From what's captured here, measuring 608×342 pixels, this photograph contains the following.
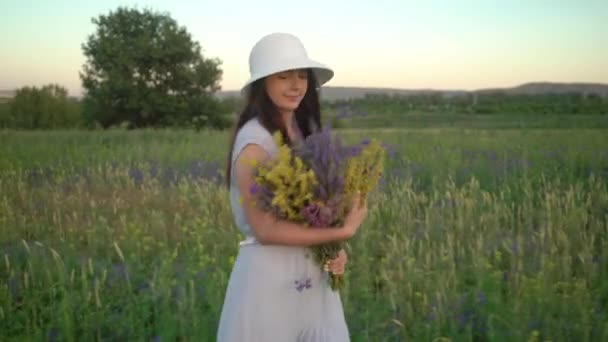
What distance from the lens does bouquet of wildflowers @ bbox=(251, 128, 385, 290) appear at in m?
1.99

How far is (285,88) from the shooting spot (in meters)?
2.39

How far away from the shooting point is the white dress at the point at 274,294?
228cm

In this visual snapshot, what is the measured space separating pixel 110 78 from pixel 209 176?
26591 millimetres

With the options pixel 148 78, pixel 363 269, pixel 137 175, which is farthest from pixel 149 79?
pixel 363 269

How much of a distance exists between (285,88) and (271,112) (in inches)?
4.0

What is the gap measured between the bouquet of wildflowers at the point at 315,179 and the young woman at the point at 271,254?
0.25ft

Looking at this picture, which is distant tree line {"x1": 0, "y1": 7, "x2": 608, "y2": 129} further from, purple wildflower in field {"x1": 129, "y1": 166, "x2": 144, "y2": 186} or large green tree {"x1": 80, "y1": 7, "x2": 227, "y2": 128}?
purple wildflower in field {"x1": 129, "y1": 166, "x2": 144, "y2": 186}

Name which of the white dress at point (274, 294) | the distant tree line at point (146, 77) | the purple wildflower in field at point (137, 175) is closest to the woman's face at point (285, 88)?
the white dress at point (274, 294)

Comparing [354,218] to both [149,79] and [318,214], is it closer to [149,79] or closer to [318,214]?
[318,214]

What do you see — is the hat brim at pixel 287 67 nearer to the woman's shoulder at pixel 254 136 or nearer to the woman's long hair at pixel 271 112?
the woman's long hair at pixel 271 112

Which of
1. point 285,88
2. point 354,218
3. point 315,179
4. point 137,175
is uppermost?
point 285,88

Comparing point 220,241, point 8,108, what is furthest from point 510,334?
point 8,108

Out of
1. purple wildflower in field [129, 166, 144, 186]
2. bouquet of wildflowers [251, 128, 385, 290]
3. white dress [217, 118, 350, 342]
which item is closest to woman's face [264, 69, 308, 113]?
white dress [217, 118, 350, 342]

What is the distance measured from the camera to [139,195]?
7.73 meters
